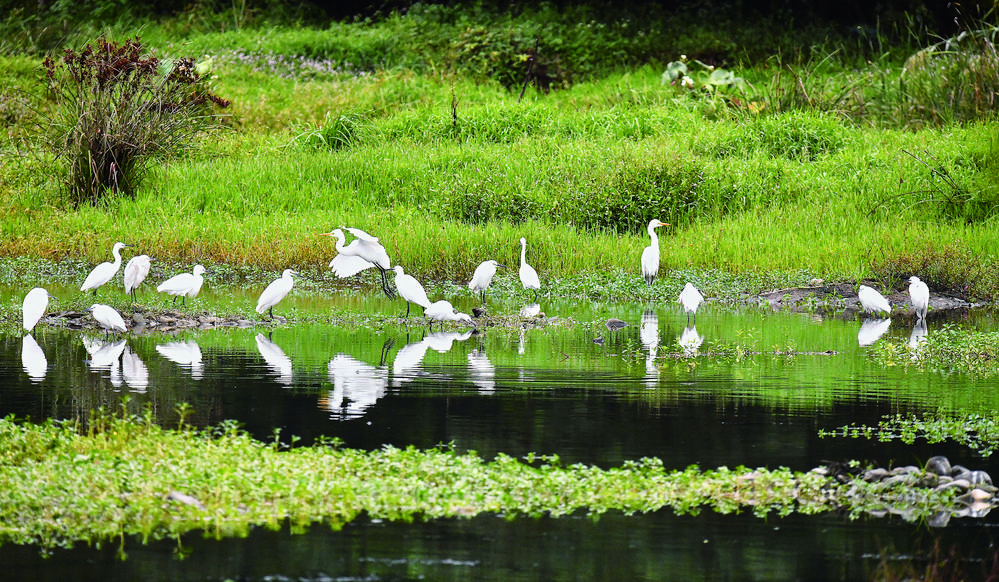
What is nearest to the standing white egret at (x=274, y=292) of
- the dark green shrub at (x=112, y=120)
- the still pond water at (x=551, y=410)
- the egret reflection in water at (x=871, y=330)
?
the still pond water at (x=551, y=410)

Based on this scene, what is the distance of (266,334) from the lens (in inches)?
516

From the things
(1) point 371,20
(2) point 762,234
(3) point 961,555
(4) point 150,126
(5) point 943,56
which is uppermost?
(1) point 371,20

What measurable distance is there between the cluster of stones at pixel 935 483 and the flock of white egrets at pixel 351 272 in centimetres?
696

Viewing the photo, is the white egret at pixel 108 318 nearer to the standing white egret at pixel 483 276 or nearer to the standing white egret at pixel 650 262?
the standing white egret at pixel 483 276

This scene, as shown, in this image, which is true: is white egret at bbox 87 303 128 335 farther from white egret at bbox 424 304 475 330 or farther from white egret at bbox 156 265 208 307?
white egret at bbox 424 304 475 330

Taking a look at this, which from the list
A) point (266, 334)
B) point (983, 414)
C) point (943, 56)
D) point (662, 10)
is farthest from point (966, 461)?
point (662, 10)

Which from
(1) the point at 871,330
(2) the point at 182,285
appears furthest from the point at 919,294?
(2) the point at 182,285

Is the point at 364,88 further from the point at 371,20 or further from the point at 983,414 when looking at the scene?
the point at 983,414

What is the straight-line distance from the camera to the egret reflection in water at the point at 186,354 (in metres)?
10.6

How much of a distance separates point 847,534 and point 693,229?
45.0 feet

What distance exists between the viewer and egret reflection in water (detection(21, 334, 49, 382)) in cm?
1016

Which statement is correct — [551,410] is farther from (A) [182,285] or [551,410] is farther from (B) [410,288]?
(A) [182,285]

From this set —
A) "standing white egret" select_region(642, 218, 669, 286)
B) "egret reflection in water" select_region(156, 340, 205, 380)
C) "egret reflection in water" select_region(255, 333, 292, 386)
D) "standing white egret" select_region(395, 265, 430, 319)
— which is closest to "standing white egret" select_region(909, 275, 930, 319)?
"standing white egret" select_region(642, 218, 669, 286)

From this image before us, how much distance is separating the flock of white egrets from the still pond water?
0.82 feet
